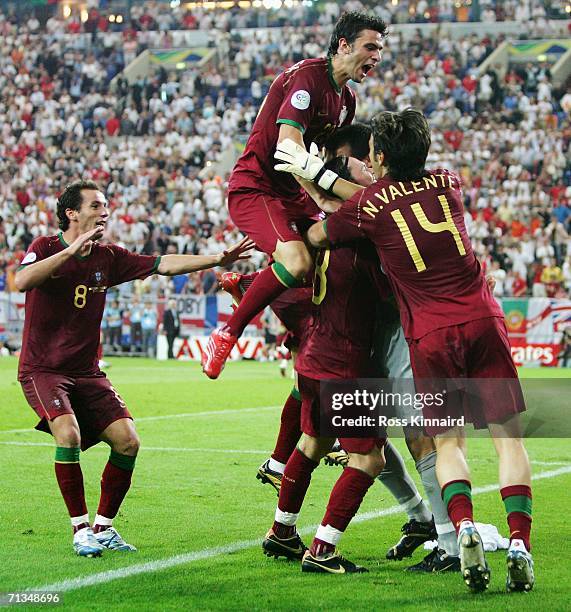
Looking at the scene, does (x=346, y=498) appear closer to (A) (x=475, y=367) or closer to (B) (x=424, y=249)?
(A) (x=475, y=367)

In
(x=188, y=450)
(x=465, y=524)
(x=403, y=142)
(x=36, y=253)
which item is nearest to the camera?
(x=465, y=524)

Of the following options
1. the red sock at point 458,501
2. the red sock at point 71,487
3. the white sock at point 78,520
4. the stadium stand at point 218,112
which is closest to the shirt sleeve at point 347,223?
the red sock at point 458,501

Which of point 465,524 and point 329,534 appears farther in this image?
point 329,534

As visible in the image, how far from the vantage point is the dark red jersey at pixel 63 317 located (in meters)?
6.65

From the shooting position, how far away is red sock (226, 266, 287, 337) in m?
6.48

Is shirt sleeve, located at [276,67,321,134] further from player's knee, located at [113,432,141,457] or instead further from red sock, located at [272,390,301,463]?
player's knee, located at [113,432,141,457]

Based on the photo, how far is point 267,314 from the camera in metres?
26.3

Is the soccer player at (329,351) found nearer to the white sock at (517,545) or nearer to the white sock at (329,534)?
the white sock at (329,534)

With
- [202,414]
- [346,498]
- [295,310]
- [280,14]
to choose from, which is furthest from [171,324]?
[346,498]

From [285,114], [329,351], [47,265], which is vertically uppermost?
[285,114]

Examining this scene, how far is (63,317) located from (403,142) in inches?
95.7

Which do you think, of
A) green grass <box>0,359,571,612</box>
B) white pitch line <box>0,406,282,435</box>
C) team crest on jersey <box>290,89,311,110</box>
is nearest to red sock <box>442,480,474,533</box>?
green grass <box>0,359,571,612</box>

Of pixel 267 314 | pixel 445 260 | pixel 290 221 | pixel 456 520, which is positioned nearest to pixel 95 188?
pixel 290 221

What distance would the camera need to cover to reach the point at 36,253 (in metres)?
6.56
